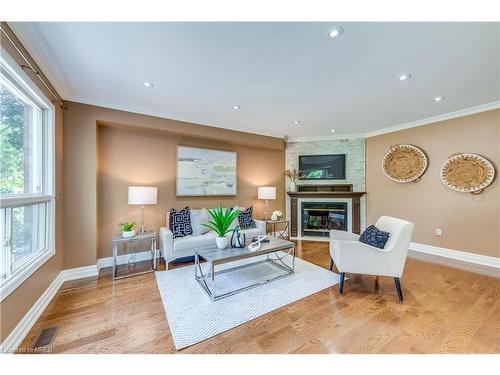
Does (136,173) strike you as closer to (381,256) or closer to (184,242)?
(184,242)

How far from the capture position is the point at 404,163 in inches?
157

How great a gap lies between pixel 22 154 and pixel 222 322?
2489 mm

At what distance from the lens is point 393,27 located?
156 centimetres

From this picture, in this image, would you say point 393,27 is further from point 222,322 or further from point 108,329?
point 108,329

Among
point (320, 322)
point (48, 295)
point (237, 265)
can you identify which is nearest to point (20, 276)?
point (48, 295)

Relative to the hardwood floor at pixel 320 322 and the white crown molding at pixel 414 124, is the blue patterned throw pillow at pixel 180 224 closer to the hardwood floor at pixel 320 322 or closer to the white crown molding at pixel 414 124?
the hardwood floor at pixel 320 322

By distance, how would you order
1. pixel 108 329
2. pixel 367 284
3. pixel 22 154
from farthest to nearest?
pixel 367 284, pixel 22 154, pixel 108 329

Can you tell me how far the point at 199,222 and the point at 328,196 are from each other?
115 inches

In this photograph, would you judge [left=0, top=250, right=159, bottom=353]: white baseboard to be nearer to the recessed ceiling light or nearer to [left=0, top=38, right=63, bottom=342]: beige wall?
[left=0, top=38, right=63, bottom=342]: beige wall

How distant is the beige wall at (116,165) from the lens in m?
2.74
